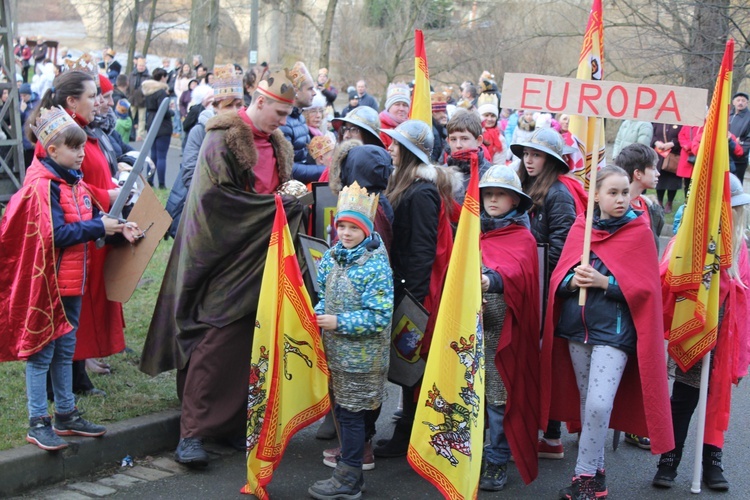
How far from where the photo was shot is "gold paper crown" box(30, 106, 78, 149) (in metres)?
4.74

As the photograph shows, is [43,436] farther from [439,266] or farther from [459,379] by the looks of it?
[439,266]

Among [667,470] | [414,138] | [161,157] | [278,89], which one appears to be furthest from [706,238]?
[161,157]

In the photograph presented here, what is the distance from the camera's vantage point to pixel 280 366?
14.9ft

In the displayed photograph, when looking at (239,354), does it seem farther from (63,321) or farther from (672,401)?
(672,401)

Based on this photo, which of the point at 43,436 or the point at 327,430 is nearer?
the point at 43,436

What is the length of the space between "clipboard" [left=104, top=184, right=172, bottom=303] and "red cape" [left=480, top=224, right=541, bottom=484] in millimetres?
1845

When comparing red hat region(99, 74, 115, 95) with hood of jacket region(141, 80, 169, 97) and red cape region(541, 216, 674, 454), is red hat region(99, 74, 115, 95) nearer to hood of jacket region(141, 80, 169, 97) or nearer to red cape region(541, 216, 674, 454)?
red cape region(541, 216, 674, 454)

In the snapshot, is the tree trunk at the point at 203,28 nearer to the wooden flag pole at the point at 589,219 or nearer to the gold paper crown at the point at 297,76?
the gold paper crown at the point at 297,76

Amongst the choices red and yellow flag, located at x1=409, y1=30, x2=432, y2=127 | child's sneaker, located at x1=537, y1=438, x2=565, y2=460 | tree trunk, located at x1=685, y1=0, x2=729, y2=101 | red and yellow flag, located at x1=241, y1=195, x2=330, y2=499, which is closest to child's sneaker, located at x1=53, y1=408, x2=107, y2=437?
red and yellow flag, located at x1=241, y1=195, x2=330, y2=499

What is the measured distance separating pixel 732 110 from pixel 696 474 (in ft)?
38.6

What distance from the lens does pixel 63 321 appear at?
470 centimetres

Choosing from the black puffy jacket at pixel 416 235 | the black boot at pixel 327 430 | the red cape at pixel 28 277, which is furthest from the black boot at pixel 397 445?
the red cape at pixel 28 277

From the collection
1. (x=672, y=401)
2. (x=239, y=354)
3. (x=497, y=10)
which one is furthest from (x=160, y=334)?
(x=497, y=10)

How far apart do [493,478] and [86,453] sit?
7.17 ft
